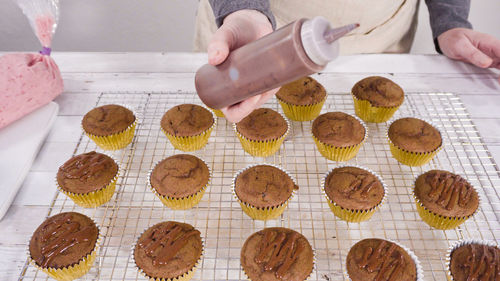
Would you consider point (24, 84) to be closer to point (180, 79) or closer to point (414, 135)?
point (180, 79)

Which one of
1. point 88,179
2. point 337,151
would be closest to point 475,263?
point 337,151

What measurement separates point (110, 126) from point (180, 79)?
719 millimetres

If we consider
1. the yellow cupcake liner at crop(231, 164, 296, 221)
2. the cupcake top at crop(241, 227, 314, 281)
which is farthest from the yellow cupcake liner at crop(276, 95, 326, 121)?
the cupcake top at crop(241, 227, 314, 281)

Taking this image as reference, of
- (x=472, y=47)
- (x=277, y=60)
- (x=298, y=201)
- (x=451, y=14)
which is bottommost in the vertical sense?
(x=298, y=201)

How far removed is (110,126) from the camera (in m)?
2.57

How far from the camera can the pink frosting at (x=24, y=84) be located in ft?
8.20

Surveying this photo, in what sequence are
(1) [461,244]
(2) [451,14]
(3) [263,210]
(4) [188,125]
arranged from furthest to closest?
1. (2) [451,14]
2. (4) [188,125]
3. (3) [263,210]
4. (1) [461,244]

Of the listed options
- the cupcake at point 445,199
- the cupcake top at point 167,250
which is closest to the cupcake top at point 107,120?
the cupcake top at point 167,250

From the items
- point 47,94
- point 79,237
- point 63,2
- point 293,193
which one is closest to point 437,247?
point 293,193

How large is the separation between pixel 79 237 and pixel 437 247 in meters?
1.88

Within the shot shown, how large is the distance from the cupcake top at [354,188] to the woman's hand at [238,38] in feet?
2.20

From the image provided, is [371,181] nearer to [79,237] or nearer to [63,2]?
[79,237]

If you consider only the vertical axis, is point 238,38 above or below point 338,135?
above

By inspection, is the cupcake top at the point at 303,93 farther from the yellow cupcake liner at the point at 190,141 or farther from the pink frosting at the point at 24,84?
the pink frosting at the point at 24,84
